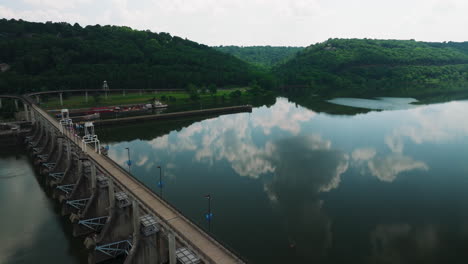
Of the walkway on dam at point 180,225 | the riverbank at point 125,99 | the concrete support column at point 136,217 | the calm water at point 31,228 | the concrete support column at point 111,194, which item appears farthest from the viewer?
the riverbank at point 125,99

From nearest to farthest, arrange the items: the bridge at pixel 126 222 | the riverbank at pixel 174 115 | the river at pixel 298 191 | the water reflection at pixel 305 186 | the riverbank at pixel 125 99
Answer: the bridge at pixel 126 222, the river at pixel 298 191, the water reflection at pixel 305 186, the riverbank at pixel 174 115, the riverbank at pixel 125 99

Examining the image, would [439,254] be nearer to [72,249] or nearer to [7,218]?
[72,249]

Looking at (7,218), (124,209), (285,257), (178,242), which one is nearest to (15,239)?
(7,218)

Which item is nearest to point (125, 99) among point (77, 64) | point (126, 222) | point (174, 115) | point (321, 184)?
point (174, 115)

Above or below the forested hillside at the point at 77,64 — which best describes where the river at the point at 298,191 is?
below

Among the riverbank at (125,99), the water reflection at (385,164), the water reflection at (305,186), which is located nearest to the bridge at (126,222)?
the water reflection at (305,186)

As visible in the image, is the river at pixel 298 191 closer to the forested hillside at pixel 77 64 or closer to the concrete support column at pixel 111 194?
the concrete support column at pixel 111 194

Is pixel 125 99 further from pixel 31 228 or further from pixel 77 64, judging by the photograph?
pixel 31 228
